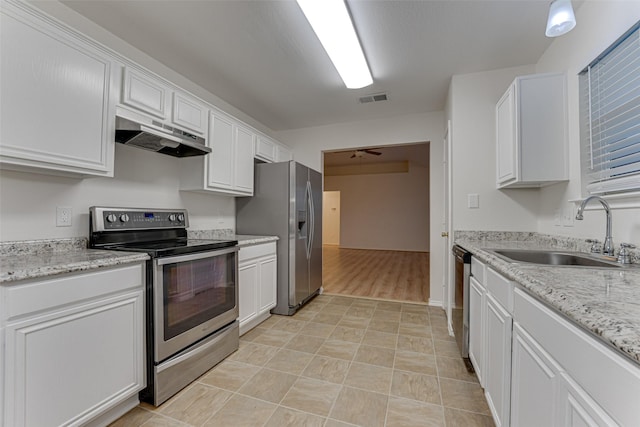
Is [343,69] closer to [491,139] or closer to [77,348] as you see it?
[491,139]

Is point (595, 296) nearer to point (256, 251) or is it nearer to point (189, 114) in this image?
point (256, 251)

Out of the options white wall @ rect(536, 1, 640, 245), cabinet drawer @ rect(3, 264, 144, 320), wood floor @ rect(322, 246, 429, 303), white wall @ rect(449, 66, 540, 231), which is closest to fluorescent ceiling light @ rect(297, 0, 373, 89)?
white wall @ rect(449, 66, 540, 231)

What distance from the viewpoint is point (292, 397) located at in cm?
170

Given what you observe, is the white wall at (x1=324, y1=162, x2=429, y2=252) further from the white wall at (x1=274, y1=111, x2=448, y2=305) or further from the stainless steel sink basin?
the stainless steel sink basin

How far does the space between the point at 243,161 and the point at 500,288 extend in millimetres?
2563

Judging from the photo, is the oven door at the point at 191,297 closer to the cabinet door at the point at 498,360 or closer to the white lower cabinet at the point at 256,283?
the white lower cabinet at the point at 256,283

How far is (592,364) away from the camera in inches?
25.0

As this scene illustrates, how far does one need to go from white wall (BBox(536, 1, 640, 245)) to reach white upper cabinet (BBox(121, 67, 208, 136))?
286cm

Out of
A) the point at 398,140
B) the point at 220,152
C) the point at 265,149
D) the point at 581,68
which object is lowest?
the point at 220,152

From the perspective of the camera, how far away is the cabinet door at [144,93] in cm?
181

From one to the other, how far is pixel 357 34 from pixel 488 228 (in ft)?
6.77

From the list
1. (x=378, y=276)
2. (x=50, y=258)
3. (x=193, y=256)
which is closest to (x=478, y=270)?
(x=193, y=256)

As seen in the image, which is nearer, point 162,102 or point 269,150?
point 162,102

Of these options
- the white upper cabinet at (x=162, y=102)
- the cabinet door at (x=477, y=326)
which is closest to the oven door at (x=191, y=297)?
the white upper cabinet at (x=162, y=102)
